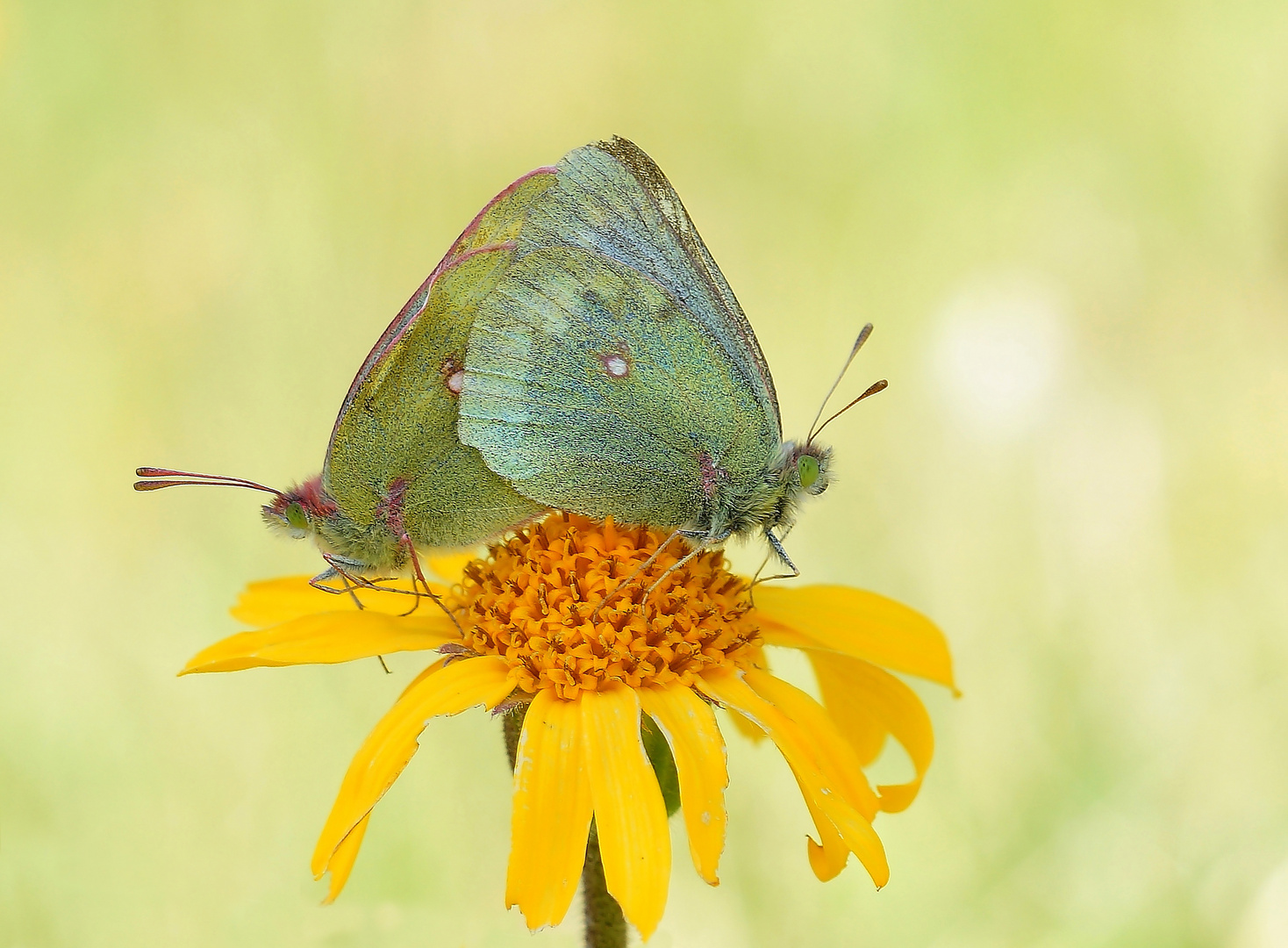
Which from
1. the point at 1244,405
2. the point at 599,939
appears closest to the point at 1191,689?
the point at 1244,405

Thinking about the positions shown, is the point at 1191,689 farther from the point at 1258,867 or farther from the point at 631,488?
the point at 631,488

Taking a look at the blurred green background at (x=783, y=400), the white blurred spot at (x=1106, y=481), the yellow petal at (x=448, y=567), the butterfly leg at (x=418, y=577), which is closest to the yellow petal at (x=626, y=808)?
the butterfly leg at (x=418, y=577)

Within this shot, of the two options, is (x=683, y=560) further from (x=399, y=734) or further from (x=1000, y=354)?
(x=1000, y=354)

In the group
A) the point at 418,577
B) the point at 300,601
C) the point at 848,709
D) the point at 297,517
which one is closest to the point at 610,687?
the point at 418,577

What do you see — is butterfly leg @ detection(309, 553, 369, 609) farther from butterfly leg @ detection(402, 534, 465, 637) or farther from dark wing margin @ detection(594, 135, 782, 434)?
dark wing margin @ detection(594, 135, 782, 434)

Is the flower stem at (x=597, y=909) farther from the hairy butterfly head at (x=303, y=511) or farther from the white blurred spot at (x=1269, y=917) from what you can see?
the white blurred spot at (x=1269, y=917)

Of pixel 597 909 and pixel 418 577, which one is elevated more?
pixel 418 577

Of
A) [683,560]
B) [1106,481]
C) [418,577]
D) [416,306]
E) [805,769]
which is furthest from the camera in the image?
[1106,481]
